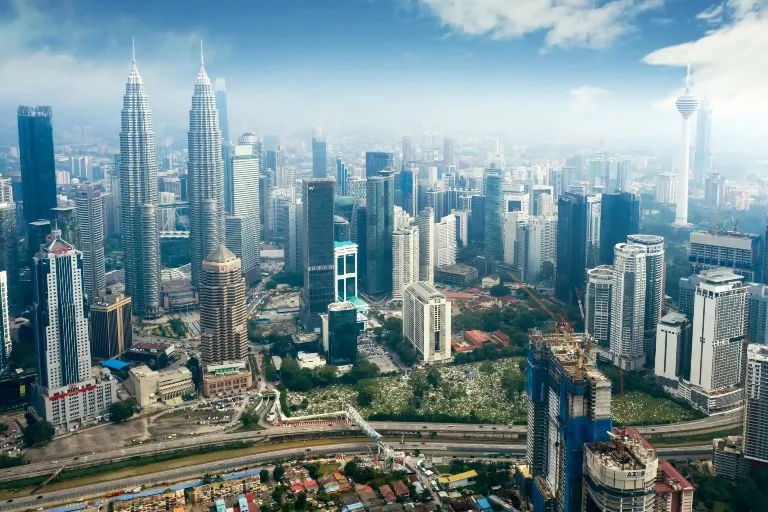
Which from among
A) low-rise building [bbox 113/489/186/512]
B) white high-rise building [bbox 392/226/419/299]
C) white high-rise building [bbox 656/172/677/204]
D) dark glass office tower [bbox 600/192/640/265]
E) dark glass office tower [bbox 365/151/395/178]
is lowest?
low-rise building [bbox 113/489/186/512]

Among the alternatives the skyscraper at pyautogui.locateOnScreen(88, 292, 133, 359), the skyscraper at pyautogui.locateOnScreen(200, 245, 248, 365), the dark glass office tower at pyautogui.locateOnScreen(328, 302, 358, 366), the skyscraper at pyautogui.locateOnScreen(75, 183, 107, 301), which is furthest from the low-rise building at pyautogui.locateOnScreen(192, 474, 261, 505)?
the skyscraper at pyautogui.locateOnScreen(75, 183, 107, 301)

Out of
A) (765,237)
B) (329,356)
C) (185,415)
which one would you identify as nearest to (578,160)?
(765,237)

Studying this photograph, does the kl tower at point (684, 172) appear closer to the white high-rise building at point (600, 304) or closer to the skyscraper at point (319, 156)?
the white high-rise building at point (600, 304)

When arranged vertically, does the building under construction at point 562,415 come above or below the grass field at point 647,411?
above

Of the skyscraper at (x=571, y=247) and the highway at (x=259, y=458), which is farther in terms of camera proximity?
the skyscraper at (x=571, y=247)

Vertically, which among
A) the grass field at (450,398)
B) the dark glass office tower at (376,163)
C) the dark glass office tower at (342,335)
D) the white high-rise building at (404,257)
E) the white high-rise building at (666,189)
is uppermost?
the dark glass office tower at (376,163)

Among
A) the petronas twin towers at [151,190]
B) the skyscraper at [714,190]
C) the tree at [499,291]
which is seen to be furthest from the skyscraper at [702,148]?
the petronas twin towers at [151,190]

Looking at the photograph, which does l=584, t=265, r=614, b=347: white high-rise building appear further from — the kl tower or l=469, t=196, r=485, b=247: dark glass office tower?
l=469, t=196, r=485, b=247: dark glass office tower
